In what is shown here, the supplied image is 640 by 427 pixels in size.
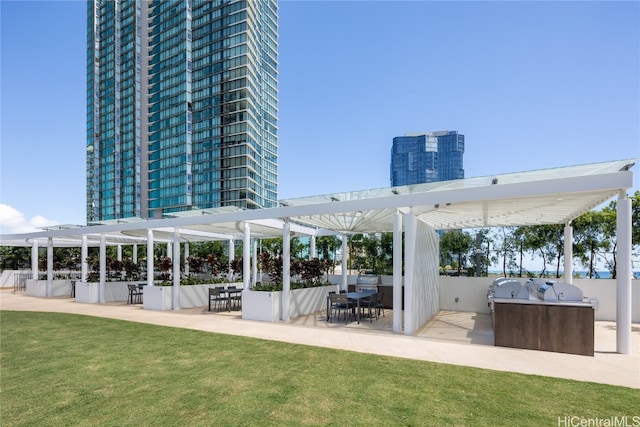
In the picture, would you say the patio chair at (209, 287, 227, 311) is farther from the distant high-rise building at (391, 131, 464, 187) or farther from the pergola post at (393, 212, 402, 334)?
the distant high-rise building at (391, 131, 464, 187)

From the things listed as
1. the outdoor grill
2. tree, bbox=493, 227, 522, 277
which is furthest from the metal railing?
the outdoor grill

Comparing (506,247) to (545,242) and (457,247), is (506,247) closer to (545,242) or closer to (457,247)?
(545,242)

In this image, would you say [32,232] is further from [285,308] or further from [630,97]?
[630,97]

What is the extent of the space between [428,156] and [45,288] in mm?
130363

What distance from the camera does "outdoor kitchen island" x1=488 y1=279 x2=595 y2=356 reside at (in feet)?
21.1

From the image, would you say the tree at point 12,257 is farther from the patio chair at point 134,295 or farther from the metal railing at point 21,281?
the patio chair at point 134,295

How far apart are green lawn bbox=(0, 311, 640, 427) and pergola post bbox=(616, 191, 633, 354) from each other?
7.58 ft

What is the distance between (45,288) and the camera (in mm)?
18719

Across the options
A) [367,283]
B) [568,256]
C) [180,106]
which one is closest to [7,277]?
[367,283]

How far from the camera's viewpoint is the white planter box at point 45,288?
18734mm

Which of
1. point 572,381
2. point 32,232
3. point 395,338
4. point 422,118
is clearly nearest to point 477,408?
point 572,381

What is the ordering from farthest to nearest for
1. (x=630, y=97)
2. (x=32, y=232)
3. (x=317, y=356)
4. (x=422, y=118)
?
(x=422, y=118) < (x=32, y=232) < (x=630, y=97) < (x=317, y=356)

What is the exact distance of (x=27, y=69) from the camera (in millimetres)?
18844

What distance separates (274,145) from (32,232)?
56.4m
